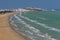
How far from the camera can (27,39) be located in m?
15.8

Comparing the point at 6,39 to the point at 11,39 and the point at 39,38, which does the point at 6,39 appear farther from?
the point at 39,38

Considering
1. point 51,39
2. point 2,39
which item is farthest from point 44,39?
point 2,39

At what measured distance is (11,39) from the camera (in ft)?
53.9

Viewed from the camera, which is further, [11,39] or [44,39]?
[11,39]

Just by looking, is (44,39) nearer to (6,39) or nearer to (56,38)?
(56,38)

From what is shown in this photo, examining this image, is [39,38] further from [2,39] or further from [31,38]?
[2,39]

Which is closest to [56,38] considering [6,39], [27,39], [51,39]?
[51,39]

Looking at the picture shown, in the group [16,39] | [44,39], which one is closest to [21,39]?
[16,39]

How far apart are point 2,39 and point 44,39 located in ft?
8.70

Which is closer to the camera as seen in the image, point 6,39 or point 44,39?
point 44,39

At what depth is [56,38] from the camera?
53.1 feet

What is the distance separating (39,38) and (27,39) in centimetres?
71

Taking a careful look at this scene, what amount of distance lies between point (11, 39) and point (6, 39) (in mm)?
311

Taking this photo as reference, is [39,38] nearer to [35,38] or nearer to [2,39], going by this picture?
[35,38]
